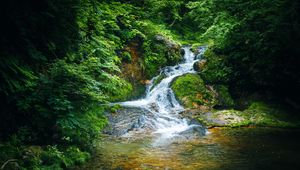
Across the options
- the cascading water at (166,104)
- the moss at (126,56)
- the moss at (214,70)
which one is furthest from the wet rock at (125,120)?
the moss at (214,70)

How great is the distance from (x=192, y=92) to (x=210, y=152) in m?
6.93

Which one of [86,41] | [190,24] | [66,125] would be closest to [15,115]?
[66,125]

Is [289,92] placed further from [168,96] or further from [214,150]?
[214,150]

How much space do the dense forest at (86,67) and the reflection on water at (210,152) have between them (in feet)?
3.09

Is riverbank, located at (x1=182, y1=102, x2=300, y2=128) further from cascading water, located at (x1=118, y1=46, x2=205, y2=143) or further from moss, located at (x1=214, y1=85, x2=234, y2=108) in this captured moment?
moss, located at (x1=214, y1=85, x2=234, y2=108)

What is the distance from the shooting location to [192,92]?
15.9 metres

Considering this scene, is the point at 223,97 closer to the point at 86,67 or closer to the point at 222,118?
the point at 222,118

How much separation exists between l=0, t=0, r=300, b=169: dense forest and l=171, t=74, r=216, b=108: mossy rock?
0.15 meters

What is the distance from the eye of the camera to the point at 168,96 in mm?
15695

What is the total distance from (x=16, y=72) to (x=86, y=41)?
3.61 m

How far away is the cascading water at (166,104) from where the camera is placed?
12439mm

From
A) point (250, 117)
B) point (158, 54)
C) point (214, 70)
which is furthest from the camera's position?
point (158, 54)

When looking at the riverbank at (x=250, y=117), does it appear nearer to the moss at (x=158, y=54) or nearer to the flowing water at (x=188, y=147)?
the flowing water at (x=188, y=147)

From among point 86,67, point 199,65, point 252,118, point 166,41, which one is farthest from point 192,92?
point 86,67
